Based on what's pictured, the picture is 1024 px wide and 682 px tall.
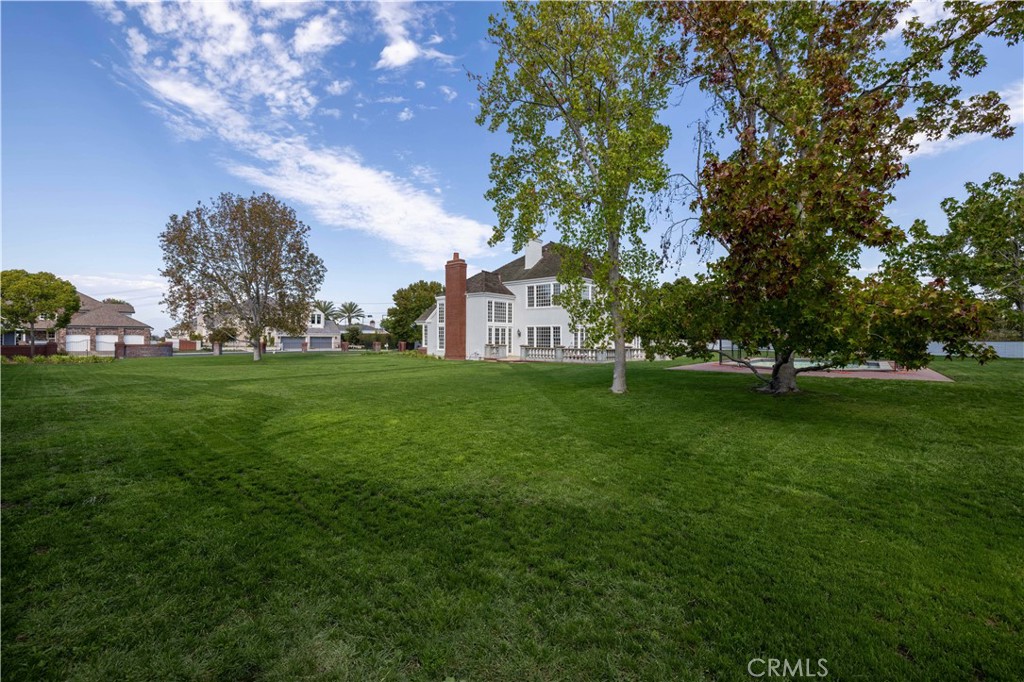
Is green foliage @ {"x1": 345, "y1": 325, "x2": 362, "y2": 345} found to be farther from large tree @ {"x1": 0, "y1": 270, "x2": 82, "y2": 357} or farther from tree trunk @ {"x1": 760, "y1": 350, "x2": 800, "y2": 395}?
tree trunk @ {"x1": 760, "y1": 350, "x2": 800, "y2": 395}

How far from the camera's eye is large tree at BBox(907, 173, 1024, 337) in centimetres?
1232

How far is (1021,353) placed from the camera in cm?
3328

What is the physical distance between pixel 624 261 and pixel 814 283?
6.84 m

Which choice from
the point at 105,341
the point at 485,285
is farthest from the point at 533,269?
the point at 105,341

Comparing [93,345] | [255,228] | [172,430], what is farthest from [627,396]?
[93,345]

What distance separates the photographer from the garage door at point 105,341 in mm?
57719

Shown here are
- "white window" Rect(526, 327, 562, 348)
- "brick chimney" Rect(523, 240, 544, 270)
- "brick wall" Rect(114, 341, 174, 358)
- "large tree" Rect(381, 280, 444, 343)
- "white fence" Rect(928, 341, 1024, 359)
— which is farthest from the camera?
"large tree" Rect(381, 280, 444, 343)

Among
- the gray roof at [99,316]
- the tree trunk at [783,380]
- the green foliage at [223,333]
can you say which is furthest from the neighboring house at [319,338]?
the tree trunk at [783,380]

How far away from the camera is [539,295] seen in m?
37.1

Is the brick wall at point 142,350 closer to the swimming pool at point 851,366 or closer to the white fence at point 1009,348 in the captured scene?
the swimming pool at point 851,366

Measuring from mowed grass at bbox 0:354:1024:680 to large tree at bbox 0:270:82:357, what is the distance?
40.9 meters

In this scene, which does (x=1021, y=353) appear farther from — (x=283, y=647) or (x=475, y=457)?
(x=283, y=647)

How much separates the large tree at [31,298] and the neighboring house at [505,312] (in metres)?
34.7

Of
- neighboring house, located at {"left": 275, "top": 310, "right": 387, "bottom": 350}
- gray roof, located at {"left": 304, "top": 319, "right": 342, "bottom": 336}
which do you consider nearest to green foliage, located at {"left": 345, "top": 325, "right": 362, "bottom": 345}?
neighboring house, located at {"left": 275, "top": 310, "right": 387, "bottom": 350}
